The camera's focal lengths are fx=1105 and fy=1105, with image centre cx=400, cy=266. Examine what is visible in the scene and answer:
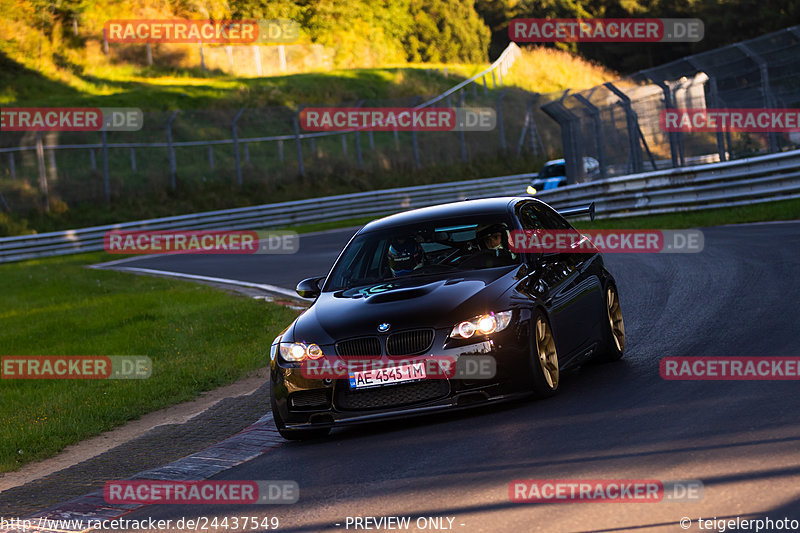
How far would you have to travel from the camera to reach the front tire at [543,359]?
7.27 metres

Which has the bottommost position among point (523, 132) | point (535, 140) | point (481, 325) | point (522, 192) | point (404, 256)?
point (522, 192)

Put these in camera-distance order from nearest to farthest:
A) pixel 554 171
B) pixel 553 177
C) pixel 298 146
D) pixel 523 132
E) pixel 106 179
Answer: pixel 553 177 < pixel 554 171 < pixel 106 179 < pixel 298 146 < pixel 523 132

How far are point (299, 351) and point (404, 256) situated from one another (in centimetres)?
139

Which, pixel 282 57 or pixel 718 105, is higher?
pixel 282 57

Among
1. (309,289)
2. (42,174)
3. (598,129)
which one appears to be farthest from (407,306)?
(42,174)

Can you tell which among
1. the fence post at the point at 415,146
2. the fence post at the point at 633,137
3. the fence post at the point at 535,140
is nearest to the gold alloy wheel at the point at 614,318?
the fence post at the point at 633,137

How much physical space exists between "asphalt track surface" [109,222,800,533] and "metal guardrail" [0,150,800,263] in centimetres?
1150

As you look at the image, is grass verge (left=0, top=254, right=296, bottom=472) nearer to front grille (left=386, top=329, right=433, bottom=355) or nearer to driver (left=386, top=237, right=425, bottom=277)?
driver (left=386, top=237, right=425, bottom=277)

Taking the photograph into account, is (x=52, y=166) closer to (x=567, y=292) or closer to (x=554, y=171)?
(x=554, y=171)

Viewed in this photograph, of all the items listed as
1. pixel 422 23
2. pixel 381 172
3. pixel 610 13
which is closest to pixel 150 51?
pixel 381 172

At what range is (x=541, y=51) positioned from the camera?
67688mm

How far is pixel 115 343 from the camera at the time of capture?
539 inches

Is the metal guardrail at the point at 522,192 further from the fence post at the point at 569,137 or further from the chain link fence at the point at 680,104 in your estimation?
the fence post at the point at 569,137

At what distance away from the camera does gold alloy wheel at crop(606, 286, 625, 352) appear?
29.1 ft
